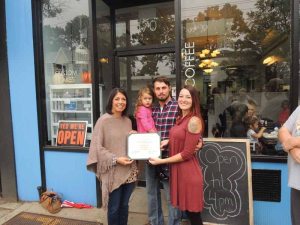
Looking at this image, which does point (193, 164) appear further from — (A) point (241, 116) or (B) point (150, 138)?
(A) point (241, 116)

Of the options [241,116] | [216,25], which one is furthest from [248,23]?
[241,116]

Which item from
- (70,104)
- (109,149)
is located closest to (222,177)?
(109,149)

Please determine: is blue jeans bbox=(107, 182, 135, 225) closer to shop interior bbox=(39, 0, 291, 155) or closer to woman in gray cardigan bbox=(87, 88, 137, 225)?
woman in gray cardigan bbox=(87, 88, 137, 225)

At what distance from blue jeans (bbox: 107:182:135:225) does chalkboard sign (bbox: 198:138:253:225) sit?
37.1 inches

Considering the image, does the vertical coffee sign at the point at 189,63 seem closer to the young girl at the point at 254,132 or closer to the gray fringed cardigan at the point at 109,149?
the young girl at the point at 254,132

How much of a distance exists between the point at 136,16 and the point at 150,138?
2.75 m

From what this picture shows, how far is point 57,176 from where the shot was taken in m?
4.35

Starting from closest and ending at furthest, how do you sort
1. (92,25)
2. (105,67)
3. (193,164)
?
(193,164) < (92,25) < (105,67)

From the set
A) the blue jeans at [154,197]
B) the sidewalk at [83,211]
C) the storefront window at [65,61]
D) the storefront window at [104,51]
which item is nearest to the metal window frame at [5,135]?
the sidewalk at [83,211]

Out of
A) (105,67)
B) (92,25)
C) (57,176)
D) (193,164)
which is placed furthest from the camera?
(105,67)

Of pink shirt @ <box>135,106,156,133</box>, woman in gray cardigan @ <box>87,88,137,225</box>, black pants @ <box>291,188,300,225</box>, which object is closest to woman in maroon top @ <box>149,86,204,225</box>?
pink shirt @ <box>135,106,156,133</box>

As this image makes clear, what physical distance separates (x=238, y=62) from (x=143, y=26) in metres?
1.77

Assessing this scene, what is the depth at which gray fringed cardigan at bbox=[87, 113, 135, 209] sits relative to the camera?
2.90m

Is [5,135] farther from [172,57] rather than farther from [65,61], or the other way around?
[172,57]
